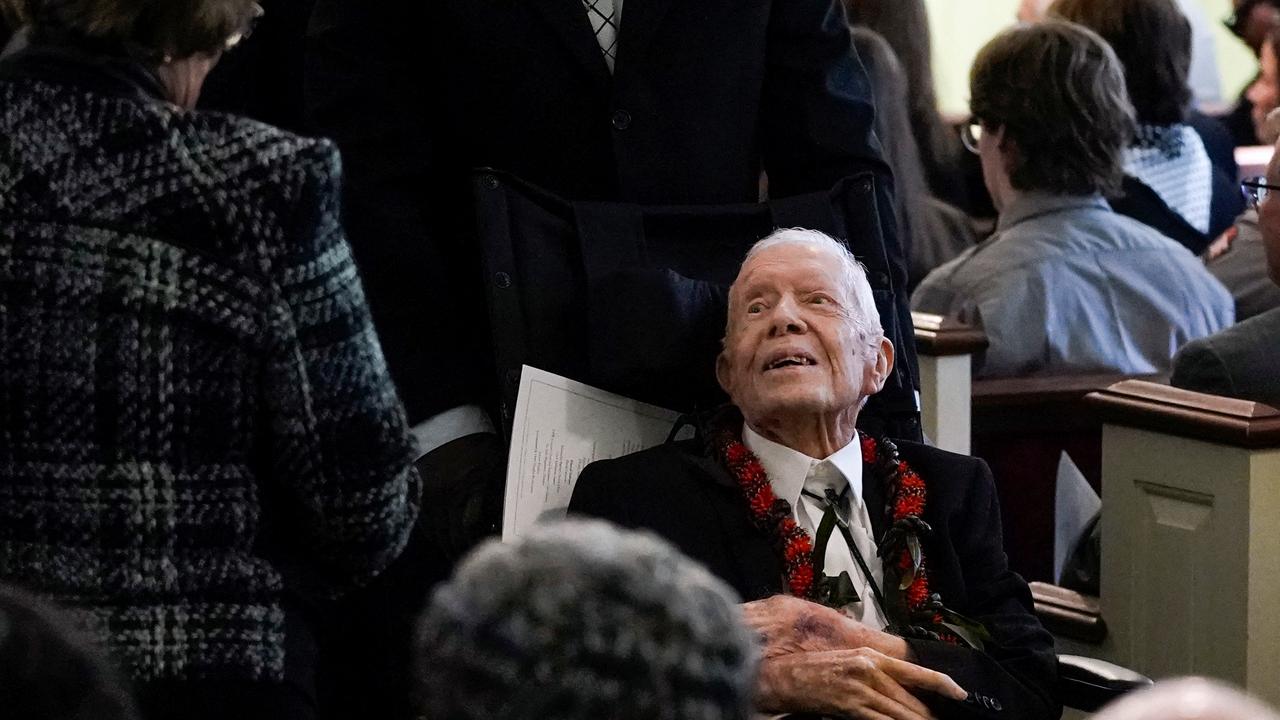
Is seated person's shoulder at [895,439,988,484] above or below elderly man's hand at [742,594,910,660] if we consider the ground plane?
above

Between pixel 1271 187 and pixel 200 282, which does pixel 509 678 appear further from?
pixel 1271 187

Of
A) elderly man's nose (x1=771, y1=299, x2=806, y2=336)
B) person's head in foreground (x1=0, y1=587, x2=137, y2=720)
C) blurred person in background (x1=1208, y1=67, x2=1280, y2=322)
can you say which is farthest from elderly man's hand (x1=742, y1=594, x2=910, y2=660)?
blurred person in background (x1=1208, y1=67, x2=1280, y2=322)

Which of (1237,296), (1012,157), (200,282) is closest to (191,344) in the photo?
(200,282)

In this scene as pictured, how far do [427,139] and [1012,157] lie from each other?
1.80m

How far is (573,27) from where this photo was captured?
2.83 metres

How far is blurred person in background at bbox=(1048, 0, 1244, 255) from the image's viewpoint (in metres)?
4.68

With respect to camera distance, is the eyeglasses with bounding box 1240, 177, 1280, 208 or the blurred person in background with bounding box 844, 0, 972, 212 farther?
the blurred person in background with bounding box 844, 0, 972, 212

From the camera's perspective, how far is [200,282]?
5.89 ft

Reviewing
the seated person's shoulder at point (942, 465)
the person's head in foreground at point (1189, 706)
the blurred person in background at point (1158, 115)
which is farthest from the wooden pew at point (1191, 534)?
the person's head in foreground at point (1189, 706)

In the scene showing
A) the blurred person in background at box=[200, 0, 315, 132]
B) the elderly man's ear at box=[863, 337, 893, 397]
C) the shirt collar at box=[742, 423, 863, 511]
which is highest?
the blurred person in background at box=[200, 0, 315, 132]

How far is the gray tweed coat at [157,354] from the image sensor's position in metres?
1.78

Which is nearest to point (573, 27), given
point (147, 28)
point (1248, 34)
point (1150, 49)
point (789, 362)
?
point (789, 362)

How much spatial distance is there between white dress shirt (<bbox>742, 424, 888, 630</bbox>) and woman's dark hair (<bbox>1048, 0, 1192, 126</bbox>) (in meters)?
2.24

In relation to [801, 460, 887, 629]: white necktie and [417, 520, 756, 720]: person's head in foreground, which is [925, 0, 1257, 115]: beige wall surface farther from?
[417, 520, 756, 720]: person's head in foreground
